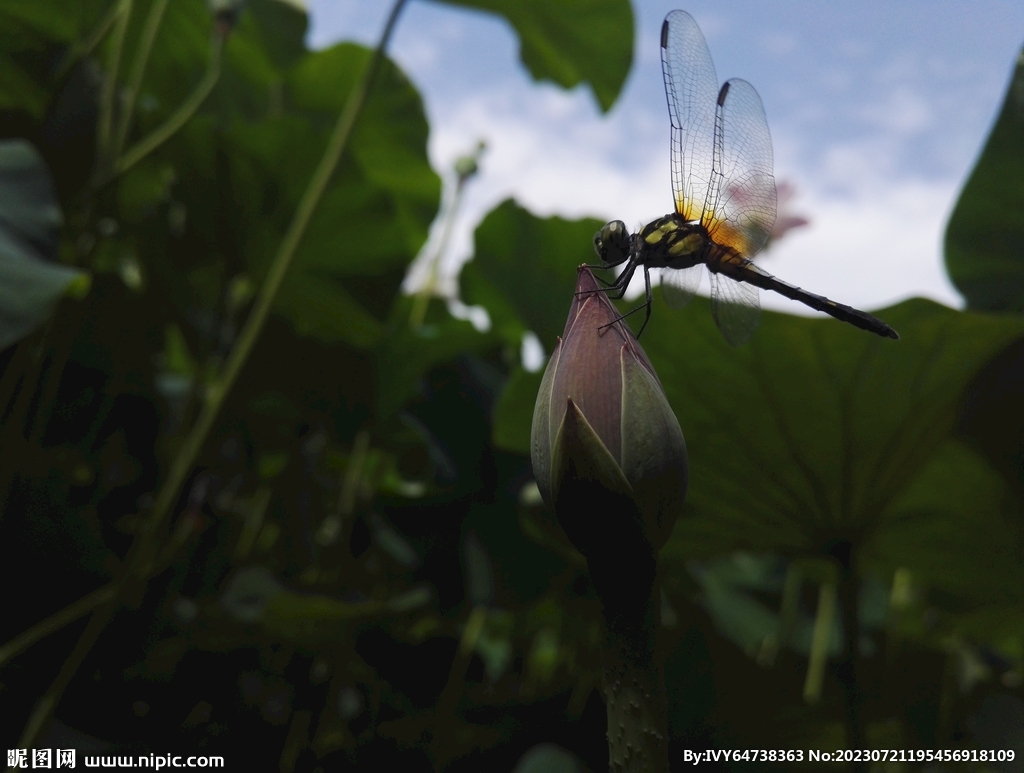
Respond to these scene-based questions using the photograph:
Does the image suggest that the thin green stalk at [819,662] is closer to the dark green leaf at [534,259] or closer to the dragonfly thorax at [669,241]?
the dark green leaf at [534,259]

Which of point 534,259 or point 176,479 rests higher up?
point 534,259

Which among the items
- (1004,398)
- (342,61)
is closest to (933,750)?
(1004,398)

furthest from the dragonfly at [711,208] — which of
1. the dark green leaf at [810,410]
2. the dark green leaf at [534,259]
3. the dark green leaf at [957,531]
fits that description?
the dark green leaf at [534,259]

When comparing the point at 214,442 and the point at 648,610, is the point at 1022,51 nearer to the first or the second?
the point at 648,610

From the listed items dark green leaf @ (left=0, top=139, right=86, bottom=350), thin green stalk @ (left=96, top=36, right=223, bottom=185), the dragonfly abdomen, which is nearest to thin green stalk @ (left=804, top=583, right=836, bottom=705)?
the dragonfly abdomen

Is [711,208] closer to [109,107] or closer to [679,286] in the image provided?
[679,286]

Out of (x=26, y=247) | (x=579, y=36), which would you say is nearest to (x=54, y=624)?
(x=26, y=247)

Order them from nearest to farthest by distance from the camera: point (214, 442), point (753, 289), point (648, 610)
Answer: point (648, 610) < point (753, 289) < point (214, 442)
